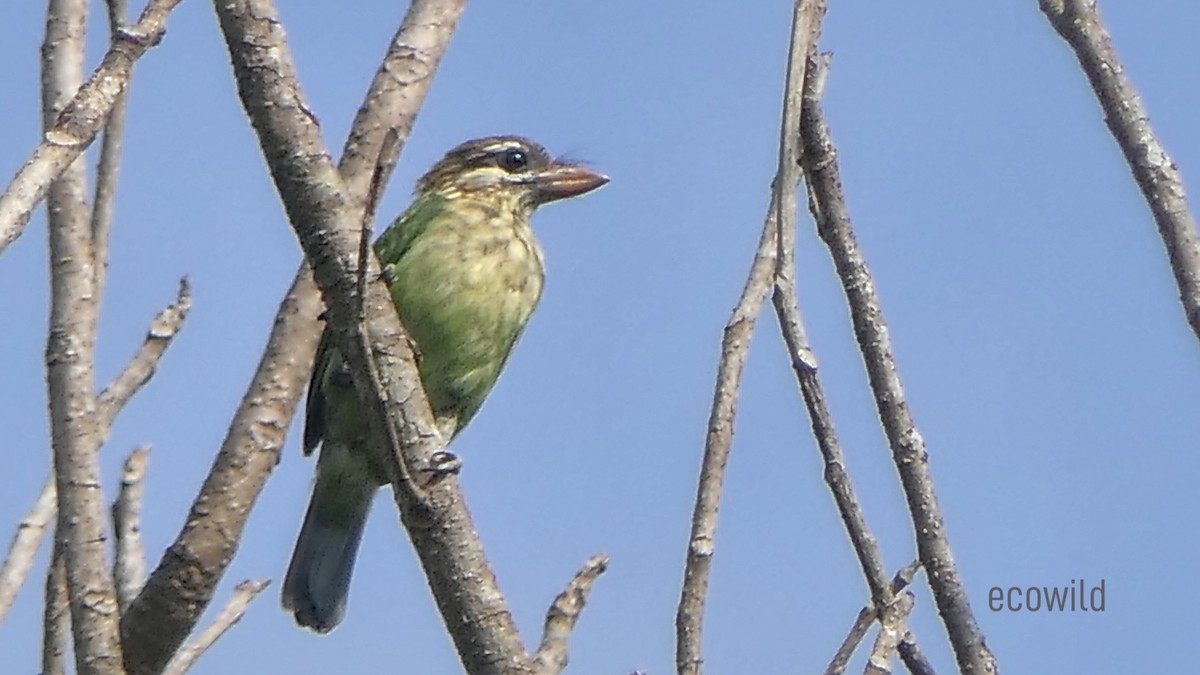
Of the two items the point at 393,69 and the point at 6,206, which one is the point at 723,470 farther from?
the point at 393,69

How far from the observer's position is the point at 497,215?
20.3ft

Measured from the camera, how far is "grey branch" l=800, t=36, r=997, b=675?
329 centimetres

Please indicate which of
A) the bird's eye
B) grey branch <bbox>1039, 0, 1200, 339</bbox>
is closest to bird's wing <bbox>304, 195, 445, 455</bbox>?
the bird's eye

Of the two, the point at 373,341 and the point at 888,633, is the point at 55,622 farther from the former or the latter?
the point at 888,633

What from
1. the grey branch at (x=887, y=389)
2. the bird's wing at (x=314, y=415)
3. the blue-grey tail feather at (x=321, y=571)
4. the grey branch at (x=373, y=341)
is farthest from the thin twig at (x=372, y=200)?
the blue-grey tail feather at (x=321, y=571)

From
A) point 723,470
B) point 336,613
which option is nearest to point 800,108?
point 723,470

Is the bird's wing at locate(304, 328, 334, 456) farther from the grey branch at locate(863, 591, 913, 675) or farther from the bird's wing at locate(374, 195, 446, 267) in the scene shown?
the grey branch at locate(863, 591, 913, 675)

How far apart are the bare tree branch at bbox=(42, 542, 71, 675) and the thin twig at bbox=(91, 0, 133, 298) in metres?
0.62

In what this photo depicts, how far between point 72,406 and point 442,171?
2.98 m

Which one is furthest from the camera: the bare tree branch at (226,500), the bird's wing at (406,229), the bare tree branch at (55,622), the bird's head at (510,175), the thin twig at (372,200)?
the bird's head at (510,175)

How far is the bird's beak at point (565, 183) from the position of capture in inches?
254

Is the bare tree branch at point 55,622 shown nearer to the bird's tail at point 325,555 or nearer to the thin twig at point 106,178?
the thin twig at point 106,178

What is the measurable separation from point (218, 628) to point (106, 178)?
107 centimetres

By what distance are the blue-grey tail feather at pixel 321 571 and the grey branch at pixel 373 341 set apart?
101 inches
